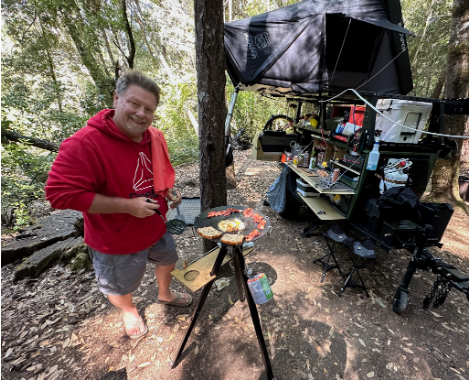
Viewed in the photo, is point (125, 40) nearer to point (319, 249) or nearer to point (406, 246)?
point (319, 249)

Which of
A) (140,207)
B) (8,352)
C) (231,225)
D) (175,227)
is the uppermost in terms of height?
(140,207)

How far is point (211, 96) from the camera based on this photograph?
2291mm

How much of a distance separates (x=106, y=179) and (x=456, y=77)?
6365mm

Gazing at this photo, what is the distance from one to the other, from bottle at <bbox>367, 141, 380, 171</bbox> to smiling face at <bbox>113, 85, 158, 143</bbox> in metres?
2.49

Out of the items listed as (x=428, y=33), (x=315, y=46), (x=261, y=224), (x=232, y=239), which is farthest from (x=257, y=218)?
(x=428, y=33)

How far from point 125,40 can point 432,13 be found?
11.7 m

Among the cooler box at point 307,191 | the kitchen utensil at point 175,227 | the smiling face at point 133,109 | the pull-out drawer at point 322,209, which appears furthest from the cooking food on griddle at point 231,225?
the cooler box at point 307,191

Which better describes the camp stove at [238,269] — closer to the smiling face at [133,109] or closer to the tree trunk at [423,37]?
the smiling face at [133,109]

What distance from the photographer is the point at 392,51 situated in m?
3.75

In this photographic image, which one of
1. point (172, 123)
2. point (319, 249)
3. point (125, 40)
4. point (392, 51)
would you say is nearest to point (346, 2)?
point (392, 51)

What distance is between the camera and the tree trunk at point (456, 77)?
4.06m

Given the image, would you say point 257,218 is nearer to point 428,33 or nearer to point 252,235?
point 252,235

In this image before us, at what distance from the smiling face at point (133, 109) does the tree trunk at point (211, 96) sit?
830 millimetres

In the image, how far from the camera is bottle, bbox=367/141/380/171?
8.41ft
